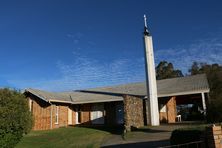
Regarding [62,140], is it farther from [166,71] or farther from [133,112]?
[166,71]

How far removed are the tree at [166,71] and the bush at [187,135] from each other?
2372 inches

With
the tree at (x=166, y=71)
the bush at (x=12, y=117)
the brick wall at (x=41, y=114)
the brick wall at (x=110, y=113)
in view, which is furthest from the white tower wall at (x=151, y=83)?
the tree at (x=166, y=71)

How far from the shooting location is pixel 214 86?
4912cm

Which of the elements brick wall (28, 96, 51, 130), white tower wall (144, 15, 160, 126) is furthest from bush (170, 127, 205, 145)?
brick wall (28, 96, 51, 130)

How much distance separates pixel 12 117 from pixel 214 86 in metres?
37.9

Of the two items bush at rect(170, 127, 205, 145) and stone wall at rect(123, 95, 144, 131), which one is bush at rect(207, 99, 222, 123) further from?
bush at rect(170, 127, 205, 145)

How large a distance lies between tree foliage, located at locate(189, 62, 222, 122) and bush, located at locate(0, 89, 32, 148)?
1367cm

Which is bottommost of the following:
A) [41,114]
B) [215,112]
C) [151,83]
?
[215,112]

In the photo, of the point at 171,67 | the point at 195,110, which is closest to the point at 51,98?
the point at 195,110

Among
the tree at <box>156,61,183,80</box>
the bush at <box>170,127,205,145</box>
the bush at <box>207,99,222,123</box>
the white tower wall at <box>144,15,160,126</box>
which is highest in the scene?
the tree at <box>156,61,183,80</box>

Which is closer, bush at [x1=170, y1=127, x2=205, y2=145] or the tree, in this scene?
bush at [x1=170, y1=127, x2=205, y2=145]

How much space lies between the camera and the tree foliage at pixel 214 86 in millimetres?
24094

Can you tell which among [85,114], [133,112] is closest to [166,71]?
[85,114]

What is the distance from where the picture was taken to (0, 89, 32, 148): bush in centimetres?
1717
